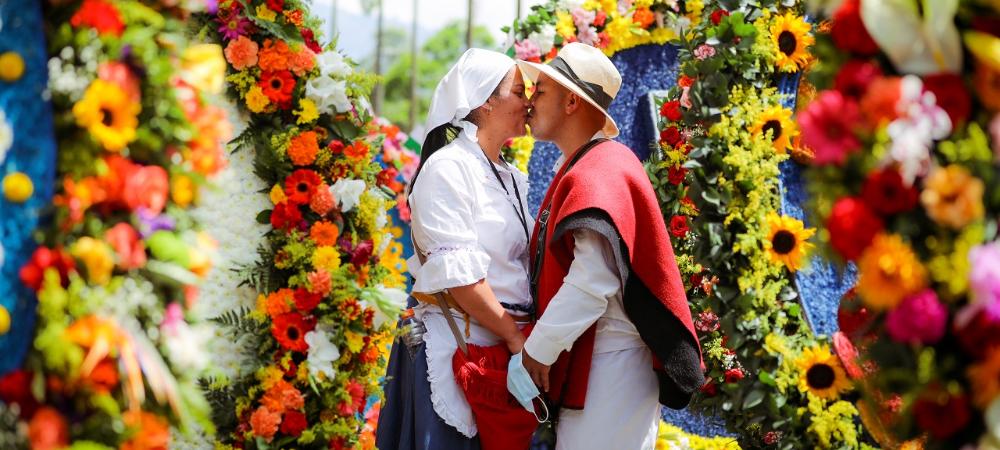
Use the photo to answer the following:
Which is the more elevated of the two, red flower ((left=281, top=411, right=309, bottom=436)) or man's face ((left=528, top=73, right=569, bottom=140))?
man's face ((left=528, top=73, right=569, bottom=140))

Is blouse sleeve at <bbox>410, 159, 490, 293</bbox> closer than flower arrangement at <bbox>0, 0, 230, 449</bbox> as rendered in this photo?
No

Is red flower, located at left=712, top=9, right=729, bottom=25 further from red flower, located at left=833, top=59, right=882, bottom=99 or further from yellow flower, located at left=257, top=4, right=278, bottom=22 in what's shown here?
red flower, located at left=833, top=59, right=882, bottom=99

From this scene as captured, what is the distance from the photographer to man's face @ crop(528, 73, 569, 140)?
11.3 ft

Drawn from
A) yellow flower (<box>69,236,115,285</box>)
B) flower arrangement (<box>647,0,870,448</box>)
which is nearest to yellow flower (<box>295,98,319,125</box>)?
yellow flower (<box>69,236,115,285</box>)

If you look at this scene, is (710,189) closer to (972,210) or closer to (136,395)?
(972,210)

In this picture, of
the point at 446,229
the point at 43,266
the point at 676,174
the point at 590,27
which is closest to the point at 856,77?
the point at 43,266

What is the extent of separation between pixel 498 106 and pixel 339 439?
1372 millimetres

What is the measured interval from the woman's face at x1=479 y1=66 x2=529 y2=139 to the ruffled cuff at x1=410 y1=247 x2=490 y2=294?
0.58 meters

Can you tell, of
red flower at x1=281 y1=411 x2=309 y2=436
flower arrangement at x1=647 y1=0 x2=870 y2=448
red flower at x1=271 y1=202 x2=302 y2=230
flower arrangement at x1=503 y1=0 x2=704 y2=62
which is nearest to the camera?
red flower at x1=281 y1=411 x2=309 y2=436

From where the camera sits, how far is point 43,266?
1.71 m

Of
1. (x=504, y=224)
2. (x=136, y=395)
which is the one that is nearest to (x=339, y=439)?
(x=504, y=224)

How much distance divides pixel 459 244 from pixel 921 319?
1757 millimetres

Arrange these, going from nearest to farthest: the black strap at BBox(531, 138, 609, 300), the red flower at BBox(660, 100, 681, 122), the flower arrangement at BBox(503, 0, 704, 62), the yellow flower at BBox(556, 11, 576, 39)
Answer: the black strap at BBox(531, 138, 609, 300), the red flower at BBox(660, 100, 681, 122), the flower arrangement at BBox(503, 0, 704, 62), the yellow flower at BBox(556, 11, 576, 39)

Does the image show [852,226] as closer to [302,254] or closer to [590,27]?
[302,254]
